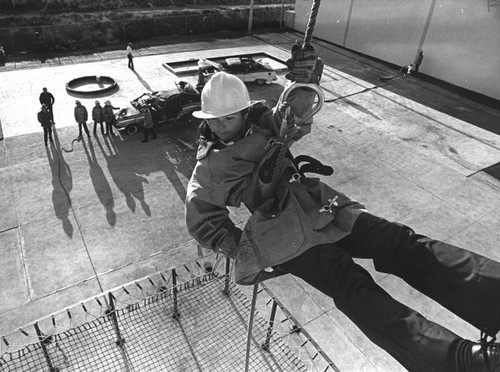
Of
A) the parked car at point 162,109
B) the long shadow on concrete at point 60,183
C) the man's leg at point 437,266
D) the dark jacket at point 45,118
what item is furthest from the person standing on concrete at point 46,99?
the man's leg at point 437,266

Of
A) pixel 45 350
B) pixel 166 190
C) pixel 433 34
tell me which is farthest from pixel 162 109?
pixel 433 34

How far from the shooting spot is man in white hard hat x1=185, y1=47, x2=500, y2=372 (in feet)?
10.9

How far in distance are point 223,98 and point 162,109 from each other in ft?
34.6

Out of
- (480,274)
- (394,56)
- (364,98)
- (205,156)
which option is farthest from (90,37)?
(480,274)

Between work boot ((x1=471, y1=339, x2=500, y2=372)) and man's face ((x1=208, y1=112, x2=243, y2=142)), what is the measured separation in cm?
306

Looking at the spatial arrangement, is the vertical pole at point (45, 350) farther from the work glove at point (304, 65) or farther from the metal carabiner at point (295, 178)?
the work glove at point (304, 65)

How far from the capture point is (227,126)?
4152mm

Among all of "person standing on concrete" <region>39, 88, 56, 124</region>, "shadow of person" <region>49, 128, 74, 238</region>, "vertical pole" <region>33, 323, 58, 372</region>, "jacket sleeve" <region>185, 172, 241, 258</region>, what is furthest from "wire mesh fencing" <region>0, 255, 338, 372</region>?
"person standing on concrete" <region>39, 88, 56, 124</region>

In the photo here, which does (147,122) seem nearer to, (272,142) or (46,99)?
(46,99)

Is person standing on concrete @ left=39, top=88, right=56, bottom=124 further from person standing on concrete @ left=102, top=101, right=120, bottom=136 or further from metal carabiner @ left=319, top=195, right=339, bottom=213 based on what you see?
metal carabiner @ left=319, top=195, right=339, bottom=213

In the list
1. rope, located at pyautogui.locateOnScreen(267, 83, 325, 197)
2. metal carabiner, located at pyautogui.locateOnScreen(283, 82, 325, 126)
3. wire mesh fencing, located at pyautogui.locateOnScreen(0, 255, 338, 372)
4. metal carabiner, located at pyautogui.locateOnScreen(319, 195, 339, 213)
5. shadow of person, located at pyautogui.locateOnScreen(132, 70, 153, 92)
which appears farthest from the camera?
shadow of person, located at pyautogui.locateOnScreen(132, 70, 153, 92)

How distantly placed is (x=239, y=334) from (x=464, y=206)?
8.30m

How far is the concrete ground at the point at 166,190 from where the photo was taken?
7613 mm

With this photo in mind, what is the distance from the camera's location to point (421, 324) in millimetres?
3109
